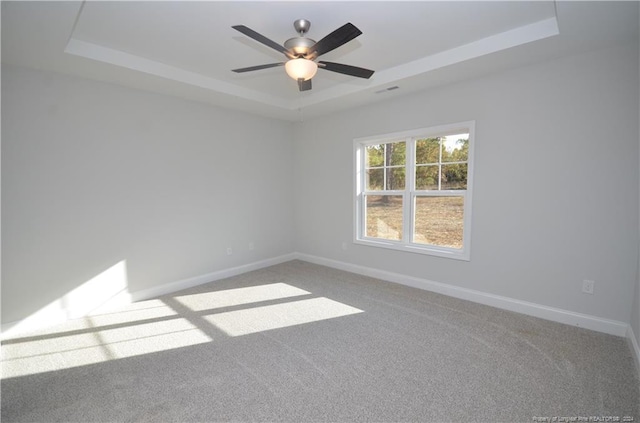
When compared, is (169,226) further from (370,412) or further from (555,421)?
(555,421)

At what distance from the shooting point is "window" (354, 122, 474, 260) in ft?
11.4

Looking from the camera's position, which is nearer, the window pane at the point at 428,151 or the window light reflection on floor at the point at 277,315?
the window light reflection on floor at the point at 277,315

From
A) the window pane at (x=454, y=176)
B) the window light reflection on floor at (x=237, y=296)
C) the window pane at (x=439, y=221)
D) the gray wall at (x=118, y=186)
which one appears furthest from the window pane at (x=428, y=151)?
the gray wall at (x=118, y=186)

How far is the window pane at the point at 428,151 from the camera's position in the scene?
145 inches

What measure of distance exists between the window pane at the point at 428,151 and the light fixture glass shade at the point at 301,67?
205 centimetres

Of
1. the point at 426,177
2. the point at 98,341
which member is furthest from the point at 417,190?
the point at 98,341

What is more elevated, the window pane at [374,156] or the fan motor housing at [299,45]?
the fan motor housing at [299,45]

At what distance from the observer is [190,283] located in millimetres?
3971

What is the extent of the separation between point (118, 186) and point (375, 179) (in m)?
3.29

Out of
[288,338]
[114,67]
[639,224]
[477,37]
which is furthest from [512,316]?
[114,67]

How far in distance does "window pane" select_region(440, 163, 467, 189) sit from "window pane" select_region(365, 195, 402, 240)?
65 cm

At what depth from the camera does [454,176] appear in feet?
11.6

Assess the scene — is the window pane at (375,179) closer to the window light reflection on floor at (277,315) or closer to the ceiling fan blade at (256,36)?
the window light reflection on floor at (277,315)

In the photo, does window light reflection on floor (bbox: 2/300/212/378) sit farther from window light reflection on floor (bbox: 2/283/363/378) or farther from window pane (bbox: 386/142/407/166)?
window pane (bbox: 386/142/407/166)
